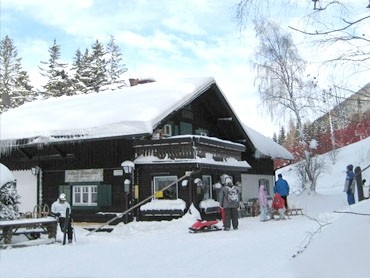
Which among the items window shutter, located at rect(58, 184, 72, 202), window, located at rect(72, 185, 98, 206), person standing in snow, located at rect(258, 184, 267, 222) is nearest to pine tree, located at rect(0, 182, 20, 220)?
window, located at rect(72, 185, 98, 206)

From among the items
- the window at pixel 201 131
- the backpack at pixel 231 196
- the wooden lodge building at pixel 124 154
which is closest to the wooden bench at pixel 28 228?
the wooden lodge building at pixel 124 154

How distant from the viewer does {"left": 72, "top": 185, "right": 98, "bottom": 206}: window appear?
63.0 feet

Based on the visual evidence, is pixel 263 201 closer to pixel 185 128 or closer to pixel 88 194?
pixel 185 128

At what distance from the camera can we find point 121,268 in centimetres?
879

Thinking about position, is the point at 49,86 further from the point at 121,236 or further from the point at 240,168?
the point at 121,236

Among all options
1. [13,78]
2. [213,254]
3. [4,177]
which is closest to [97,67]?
[13,78]

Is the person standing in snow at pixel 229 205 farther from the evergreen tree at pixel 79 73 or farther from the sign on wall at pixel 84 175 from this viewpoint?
the evergreen tree at pixel 79 73

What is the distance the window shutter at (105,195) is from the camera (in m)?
18.6

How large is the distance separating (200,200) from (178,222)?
1.87m

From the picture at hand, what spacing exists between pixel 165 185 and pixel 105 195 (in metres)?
2.43

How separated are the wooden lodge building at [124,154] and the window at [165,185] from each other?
4cm

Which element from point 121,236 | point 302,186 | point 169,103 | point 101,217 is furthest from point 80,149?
point 302,186

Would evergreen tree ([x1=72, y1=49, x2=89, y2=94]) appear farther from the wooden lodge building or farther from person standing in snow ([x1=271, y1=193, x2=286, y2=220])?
person standing in snow ([x1=271, y1=193, x2=286, y2=220])

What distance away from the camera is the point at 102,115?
1906cm
